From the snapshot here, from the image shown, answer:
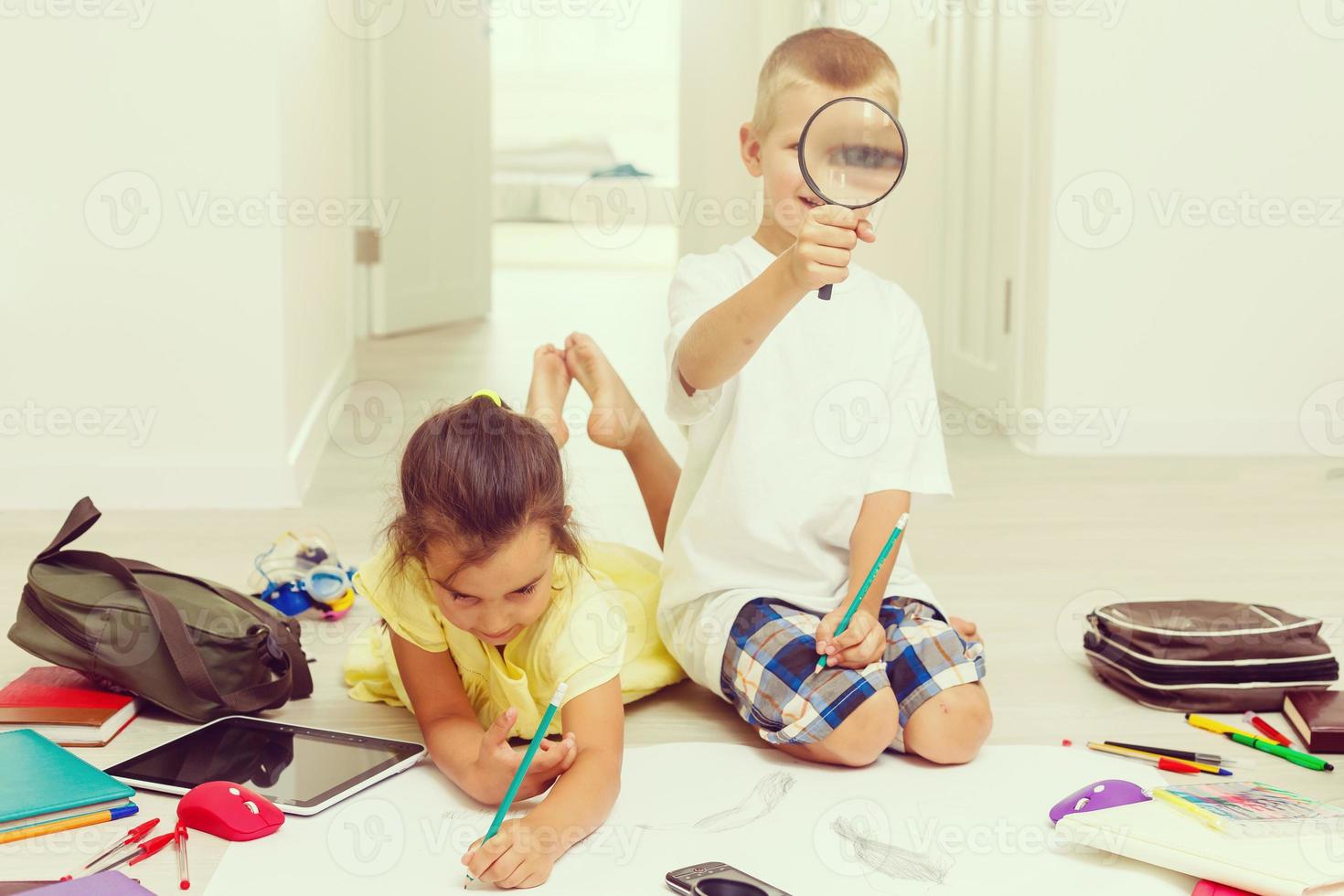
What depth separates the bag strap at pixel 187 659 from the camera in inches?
60.2

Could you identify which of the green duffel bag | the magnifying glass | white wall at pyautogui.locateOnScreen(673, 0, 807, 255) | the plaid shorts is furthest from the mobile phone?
white wall at pyautogui.locateOnScreen(673, 0, 807, 255)

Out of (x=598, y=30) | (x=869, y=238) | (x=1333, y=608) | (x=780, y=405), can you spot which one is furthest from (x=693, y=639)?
(x=598, y=30)

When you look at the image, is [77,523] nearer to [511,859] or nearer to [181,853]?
[181,853]

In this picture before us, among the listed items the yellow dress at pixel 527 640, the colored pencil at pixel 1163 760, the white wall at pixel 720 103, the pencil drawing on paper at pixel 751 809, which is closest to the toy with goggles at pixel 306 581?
the yellow dress at pixel 527 640

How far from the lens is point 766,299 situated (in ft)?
4.33

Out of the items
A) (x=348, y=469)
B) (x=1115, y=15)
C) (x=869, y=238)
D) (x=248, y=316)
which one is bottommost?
(x=348, y=469)

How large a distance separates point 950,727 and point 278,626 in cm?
76

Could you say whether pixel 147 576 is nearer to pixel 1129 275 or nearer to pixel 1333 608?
pixel 1333 608

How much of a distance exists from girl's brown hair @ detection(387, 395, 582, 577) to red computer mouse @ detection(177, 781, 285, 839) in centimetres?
25

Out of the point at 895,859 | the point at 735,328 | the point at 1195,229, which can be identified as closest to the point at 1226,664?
the point at 895,859

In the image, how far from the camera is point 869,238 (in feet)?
4.02

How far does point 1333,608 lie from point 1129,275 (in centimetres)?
134

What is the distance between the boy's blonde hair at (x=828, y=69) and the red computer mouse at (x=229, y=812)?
0.84 meters

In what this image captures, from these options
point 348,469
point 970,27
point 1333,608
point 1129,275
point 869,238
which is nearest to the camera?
point 869,238
